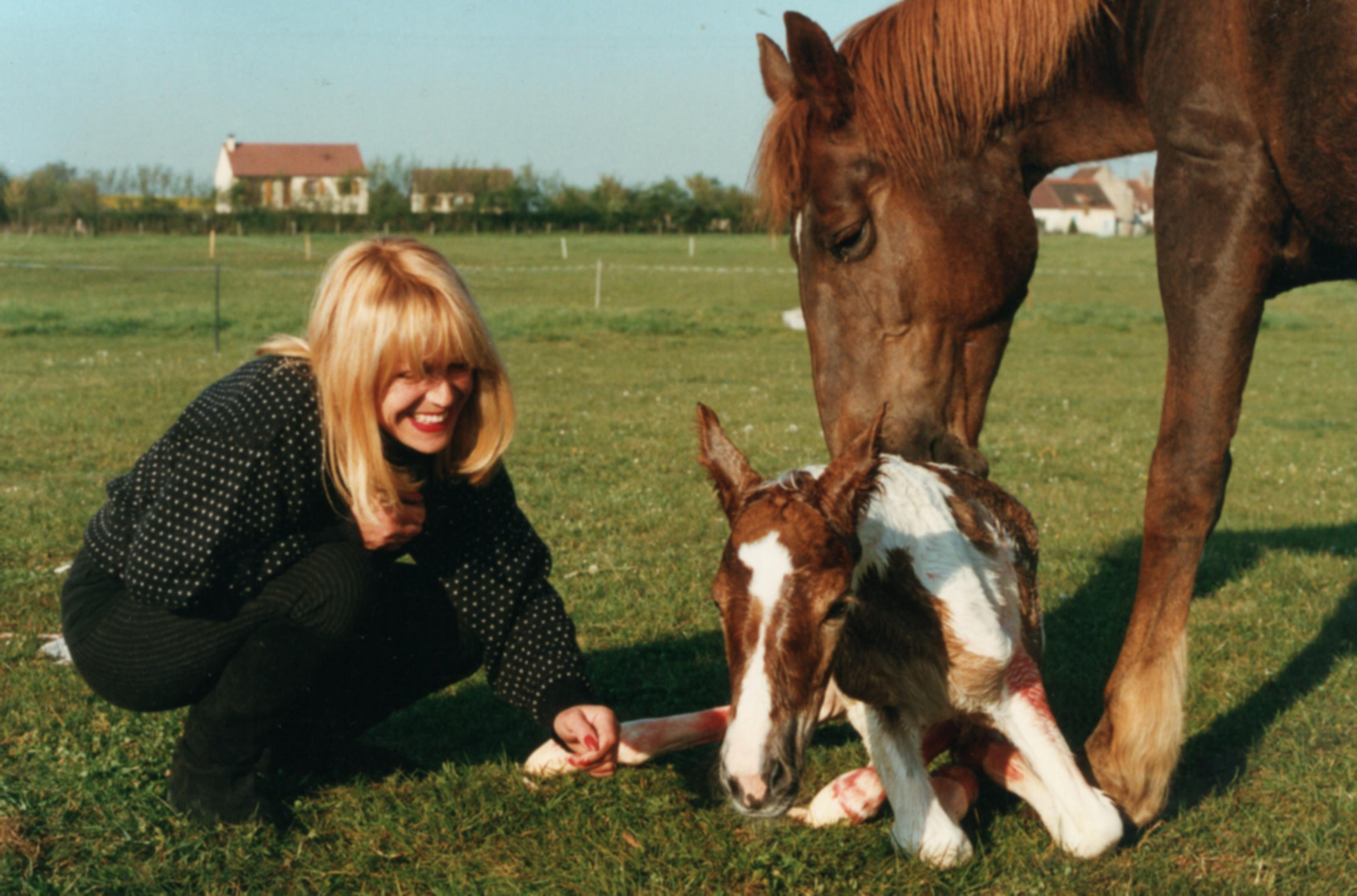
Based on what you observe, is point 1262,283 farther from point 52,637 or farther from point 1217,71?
point 52,637

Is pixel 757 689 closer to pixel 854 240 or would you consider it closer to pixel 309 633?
pixel 309 633

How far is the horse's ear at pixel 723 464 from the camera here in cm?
286

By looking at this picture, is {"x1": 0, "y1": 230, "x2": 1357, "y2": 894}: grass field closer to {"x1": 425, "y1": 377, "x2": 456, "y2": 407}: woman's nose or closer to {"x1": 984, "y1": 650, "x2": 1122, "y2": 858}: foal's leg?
{"x1": 984, "y1": 650, "x2": 1122, "y2": 858}: foal's leg

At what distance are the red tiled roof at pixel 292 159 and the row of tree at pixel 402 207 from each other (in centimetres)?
2596

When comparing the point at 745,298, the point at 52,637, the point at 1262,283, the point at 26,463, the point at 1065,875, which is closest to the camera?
the point at 1065,875

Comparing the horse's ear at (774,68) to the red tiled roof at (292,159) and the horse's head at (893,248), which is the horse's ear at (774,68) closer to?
the horse's head at (893,248)

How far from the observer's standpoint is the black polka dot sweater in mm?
2996

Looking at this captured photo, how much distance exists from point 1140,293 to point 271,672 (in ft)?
106

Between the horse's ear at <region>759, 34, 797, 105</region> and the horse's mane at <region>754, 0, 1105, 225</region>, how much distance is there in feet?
0.98

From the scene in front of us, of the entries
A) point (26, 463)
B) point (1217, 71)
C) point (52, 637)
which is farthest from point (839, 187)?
point (26, 463)

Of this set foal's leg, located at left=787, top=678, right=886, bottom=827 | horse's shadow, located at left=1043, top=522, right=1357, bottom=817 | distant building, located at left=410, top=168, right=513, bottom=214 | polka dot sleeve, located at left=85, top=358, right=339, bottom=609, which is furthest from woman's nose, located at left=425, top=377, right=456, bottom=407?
distant building, located at left=410, top=168, right=513, bottom=214

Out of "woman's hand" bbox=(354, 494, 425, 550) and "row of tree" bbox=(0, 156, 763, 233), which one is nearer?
"woman's hand" bbox=(354, 494, 425, 550)

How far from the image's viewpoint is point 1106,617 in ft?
17.1

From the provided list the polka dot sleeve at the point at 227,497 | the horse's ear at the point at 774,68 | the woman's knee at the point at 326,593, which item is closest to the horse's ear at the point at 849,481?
the woman's knee at the point at 326,593
